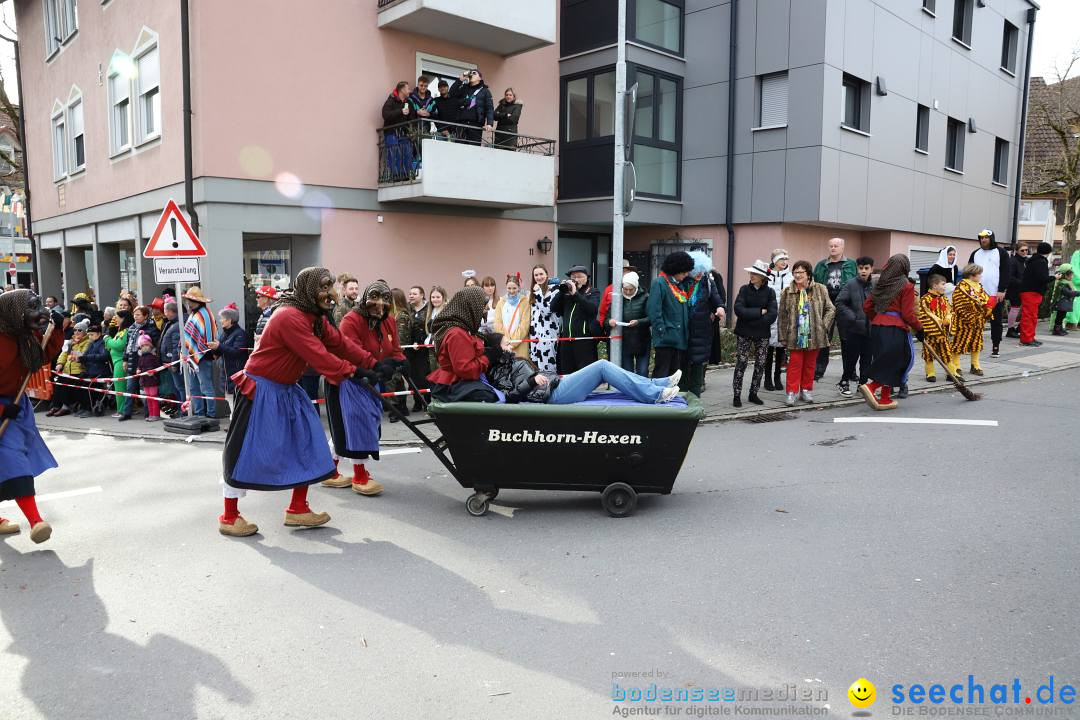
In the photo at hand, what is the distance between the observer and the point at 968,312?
39.1 feet

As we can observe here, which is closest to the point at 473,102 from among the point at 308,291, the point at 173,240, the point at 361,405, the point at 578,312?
the point at 578,312

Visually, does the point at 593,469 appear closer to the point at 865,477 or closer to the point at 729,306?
the point at 865,477

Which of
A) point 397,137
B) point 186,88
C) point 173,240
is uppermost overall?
point 186,88

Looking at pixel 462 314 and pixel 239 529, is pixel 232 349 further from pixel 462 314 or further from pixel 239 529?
pixel 462 314

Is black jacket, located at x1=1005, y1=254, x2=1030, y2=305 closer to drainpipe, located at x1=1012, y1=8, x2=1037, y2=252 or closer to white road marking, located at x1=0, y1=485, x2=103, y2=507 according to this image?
drainpipe, located at x1=1012, y1=8, x2=1037, y2=252

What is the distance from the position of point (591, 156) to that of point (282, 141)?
739 centimetres

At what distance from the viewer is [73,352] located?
39.9 feet

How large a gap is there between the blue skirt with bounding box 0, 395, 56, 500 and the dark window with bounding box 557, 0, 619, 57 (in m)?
15.0

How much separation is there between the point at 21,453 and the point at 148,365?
5821 millimetres

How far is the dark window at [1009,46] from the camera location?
24.9 meters

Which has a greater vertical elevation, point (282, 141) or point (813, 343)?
point (282, 141)

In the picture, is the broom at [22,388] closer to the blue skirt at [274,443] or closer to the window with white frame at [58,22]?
the blue skirt at [274,443]

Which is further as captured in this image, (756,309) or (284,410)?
(756,309)

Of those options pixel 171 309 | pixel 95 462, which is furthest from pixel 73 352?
pixel 95 462
